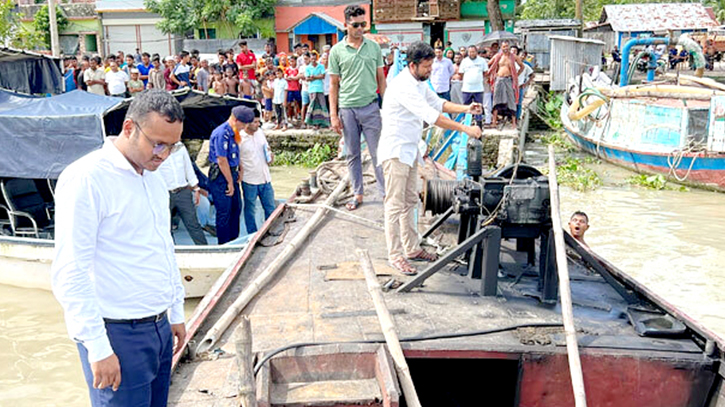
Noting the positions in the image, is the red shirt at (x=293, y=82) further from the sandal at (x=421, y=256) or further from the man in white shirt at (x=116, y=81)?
the sandal at (x=421, y=256)

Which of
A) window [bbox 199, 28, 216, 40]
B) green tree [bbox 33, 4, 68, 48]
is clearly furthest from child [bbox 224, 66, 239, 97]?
green tree [bbox 33, 4, 68, 48]

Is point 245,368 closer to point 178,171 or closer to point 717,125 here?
point 178,171

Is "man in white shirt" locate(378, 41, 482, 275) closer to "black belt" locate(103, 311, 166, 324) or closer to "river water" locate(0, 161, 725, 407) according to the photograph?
"black belt" locate(103, 311, 166, 324)

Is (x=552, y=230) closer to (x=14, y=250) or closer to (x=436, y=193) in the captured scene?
(x=436, y=193)

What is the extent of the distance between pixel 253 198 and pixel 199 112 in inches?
84.2

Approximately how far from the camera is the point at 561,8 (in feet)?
154

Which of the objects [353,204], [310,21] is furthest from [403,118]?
[310,21]

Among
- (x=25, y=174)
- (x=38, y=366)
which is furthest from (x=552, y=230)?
(x=25, y=174)

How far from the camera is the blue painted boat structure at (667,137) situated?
41.6ft

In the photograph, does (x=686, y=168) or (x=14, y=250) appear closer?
(x=14, y=250)

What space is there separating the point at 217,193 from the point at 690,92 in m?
11.2

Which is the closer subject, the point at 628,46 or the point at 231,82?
the point at 231,82

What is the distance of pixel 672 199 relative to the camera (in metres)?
13.0

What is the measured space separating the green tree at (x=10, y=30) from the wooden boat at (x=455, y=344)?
16.7 meters
